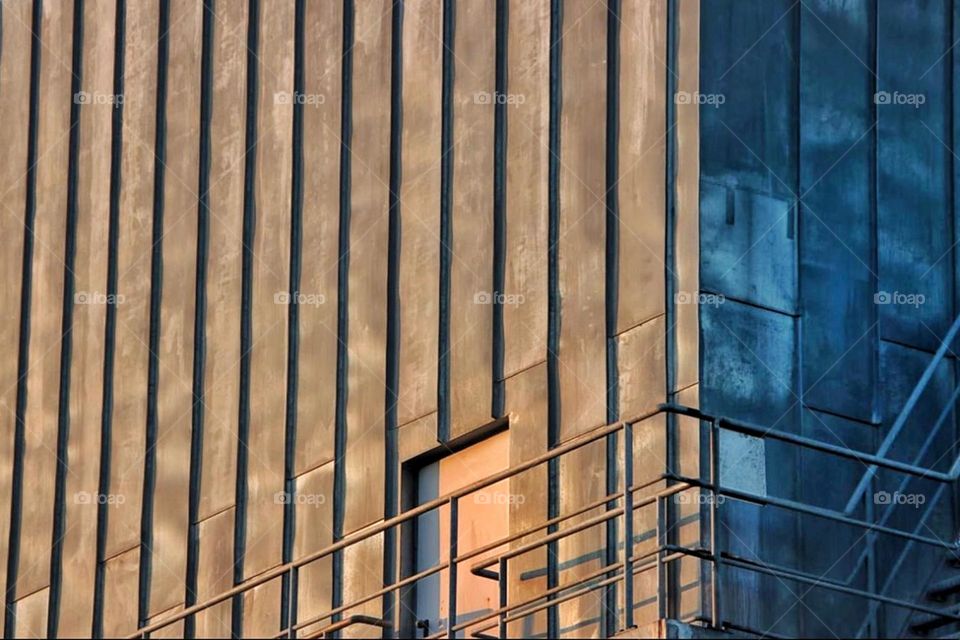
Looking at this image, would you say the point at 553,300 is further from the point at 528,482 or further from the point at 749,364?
the point at 749,364

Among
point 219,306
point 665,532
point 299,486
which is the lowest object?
point 665,532

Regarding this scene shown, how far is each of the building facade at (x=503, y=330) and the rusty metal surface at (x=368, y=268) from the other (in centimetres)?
4

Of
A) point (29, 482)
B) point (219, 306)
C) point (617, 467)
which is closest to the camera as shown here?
point (617, 467)

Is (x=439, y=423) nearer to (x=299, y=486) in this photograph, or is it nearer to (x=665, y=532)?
(x=299, y=486)

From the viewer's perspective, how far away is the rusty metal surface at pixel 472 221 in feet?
63.3

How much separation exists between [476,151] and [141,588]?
5919 mm

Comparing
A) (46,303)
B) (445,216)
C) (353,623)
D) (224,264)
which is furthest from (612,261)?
(46,303)

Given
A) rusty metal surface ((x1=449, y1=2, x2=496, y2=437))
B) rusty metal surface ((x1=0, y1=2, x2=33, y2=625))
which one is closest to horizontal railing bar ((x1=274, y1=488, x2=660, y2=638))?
rusty metal surface ((x1=449, y1=2, x2=496, y2=437))

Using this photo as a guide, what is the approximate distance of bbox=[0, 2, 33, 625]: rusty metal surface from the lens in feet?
81.8

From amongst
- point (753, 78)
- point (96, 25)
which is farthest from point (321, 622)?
point (96, 25)

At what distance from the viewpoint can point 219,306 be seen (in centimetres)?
2248

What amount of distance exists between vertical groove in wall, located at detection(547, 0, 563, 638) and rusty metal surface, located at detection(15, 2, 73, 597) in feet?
25.2

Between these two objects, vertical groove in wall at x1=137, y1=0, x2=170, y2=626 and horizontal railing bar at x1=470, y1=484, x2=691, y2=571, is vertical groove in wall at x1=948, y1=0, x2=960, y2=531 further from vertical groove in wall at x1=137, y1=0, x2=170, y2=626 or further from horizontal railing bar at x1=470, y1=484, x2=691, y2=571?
vertical groove in wall at x1=137, y1=0, x2=170, y2=626

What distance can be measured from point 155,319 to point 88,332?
116cm
